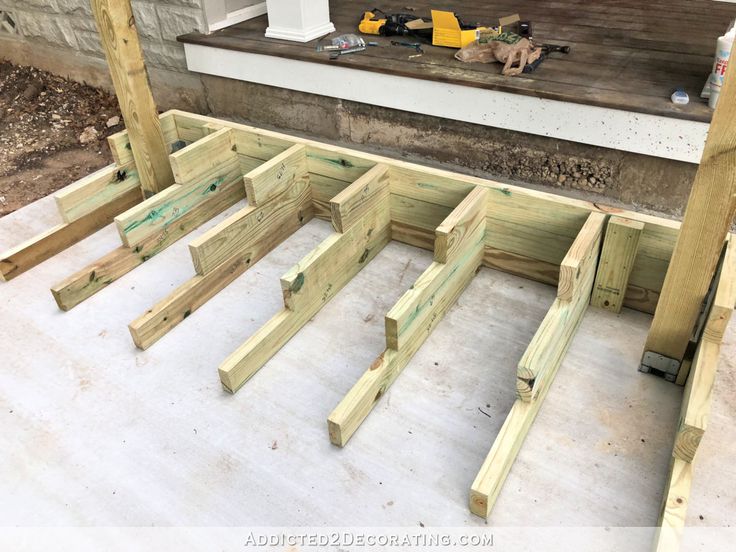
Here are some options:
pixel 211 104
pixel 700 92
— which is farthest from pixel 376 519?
pixel 211 104

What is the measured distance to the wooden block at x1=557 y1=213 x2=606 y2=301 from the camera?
6.40ft

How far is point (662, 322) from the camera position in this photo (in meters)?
1.99

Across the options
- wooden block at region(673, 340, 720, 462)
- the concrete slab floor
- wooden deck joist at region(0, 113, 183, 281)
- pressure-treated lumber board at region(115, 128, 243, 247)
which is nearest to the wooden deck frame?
wooden block at region(673, 340, 720, 462)

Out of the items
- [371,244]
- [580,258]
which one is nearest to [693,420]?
[580,258]

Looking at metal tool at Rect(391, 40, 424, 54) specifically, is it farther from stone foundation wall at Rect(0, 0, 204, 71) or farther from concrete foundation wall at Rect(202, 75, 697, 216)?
stone foundation wall at Rect(0, 0, 204, 71)

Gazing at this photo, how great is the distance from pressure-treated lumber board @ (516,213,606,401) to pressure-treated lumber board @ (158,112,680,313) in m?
0.16

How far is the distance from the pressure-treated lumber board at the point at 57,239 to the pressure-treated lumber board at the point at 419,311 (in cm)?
181

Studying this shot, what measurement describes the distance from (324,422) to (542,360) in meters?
0.76

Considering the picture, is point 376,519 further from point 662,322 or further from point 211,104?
point 211,104

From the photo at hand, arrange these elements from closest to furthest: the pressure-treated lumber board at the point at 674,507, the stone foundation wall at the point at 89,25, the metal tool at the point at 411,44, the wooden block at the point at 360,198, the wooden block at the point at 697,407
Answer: the pressure-treated lumber board at the point at 674,507 → the wooden block at the point at 697,407 → the wooden block at the point at 360,198 → the metal tool at the point at 411,44 → the stone foundation wall at the point at 89,25

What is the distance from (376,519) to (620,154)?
6.63 feet

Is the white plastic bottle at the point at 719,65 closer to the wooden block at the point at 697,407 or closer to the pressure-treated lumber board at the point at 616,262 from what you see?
the pressure-treated lumber board at the point at 616,262


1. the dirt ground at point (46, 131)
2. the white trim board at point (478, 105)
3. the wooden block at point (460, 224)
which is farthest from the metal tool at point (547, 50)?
the dirt ground at point (46, 131)

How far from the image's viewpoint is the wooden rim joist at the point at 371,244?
190cm
